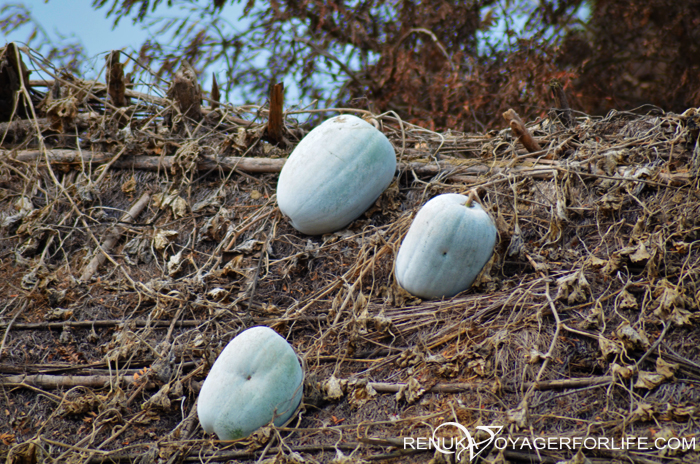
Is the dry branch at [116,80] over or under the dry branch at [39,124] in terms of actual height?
over

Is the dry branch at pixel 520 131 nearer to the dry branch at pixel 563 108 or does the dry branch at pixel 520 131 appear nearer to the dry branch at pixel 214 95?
the dry branch at pixel 563 108

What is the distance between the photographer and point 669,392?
7.32 feet

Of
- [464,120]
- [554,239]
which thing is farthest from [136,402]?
[464,120]

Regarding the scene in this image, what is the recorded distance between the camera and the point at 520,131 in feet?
12.6

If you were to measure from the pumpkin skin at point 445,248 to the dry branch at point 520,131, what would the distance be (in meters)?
0.96

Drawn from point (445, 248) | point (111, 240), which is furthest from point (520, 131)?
point (111, 240)

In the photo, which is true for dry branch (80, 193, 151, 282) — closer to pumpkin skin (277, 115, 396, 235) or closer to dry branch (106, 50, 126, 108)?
dry branch (106, 50, 126, 108)

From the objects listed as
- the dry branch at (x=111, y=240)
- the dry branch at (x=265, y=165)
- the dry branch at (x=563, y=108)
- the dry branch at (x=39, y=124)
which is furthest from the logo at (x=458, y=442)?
the dry branch at (x=39, y=124)

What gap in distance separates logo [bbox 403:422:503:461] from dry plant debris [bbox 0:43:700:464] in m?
0.05

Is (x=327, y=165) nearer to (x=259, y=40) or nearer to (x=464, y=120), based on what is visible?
(x=464, y=120)

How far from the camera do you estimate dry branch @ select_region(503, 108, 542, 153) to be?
3.77m

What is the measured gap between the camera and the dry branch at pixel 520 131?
148 inches

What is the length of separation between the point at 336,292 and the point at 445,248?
0.80m

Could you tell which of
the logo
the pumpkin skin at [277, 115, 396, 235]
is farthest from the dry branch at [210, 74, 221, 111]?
the logo
